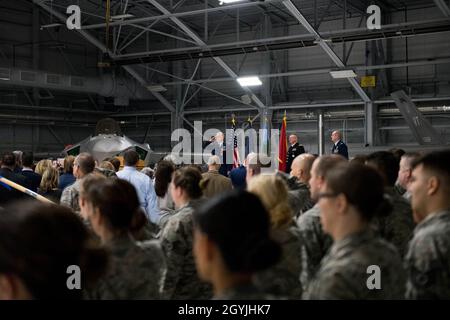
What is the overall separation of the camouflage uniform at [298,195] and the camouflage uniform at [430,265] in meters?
1.55

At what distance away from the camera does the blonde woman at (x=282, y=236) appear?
2.62 m

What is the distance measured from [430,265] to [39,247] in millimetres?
1506

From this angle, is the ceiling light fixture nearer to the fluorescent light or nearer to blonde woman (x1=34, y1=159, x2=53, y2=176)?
the fluorescent light

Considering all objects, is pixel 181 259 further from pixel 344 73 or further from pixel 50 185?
pixel 344 73

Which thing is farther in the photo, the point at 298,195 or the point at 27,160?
the point at 27,160

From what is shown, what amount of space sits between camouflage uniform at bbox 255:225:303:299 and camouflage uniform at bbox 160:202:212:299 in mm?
651

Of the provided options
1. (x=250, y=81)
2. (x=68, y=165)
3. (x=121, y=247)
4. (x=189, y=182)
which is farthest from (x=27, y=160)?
(x=250, y=81)

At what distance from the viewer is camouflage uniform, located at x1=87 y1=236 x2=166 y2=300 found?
87.2 inches

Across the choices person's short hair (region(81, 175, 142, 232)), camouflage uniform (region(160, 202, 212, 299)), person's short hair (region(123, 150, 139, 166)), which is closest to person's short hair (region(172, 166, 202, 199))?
camouflage uniform (region(160, 202, 212, 299))

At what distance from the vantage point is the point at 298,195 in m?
4.06

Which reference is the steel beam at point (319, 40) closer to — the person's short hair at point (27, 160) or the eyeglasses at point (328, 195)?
the person's short hair at point (27, 160)
